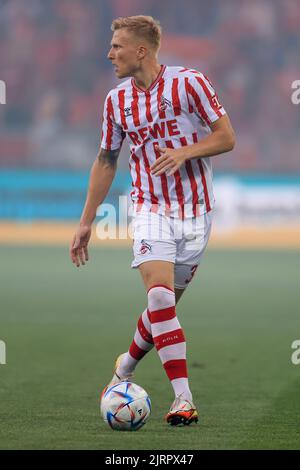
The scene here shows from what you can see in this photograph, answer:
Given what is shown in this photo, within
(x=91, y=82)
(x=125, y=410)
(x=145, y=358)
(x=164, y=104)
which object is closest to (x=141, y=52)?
(x=164, y=104)

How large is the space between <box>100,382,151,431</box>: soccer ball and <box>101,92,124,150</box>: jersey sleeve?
4.82 feet

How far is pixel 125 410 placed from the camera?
209 inches

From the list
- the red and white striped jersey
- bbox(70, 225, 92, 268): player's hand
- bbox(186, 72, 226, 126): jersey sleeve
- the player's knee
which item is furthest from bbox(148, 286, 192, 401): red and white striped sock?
bbox(186, 72, 226, 126): jersey sleeve

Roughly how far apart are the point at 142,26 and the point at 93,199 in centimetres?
99

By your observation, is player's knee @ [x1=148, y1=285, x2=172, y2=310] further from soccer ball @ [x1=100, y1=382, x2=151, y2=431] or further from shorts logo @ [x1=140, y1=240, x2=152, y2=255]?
soccer ball @ [x1=100, y1=382, x2=151, y2=431]

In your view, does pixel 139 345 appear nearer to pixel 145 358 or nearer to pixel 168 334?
pixel 168 334

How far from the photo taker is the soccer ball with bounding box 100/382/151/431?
5309 mm

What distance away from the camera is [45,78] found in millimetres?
25484

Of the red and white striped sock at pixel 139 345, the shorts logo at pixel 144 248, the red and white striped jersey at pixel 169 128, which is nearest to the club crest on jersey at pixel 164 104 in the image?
the red and white striped jersey at pixel 169 128

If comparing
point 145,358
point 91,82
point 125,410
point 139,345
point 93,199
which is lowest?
point 145,358

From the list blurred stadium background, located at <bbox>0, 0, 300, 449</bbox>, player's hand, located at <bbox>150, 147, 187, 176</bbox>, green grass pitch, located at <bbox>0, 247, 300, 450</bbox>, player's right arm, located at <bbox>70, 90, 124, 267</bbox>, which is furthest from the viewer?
blurred stadium background, located at <bbox>0, 0, 300, 449</bbox>
